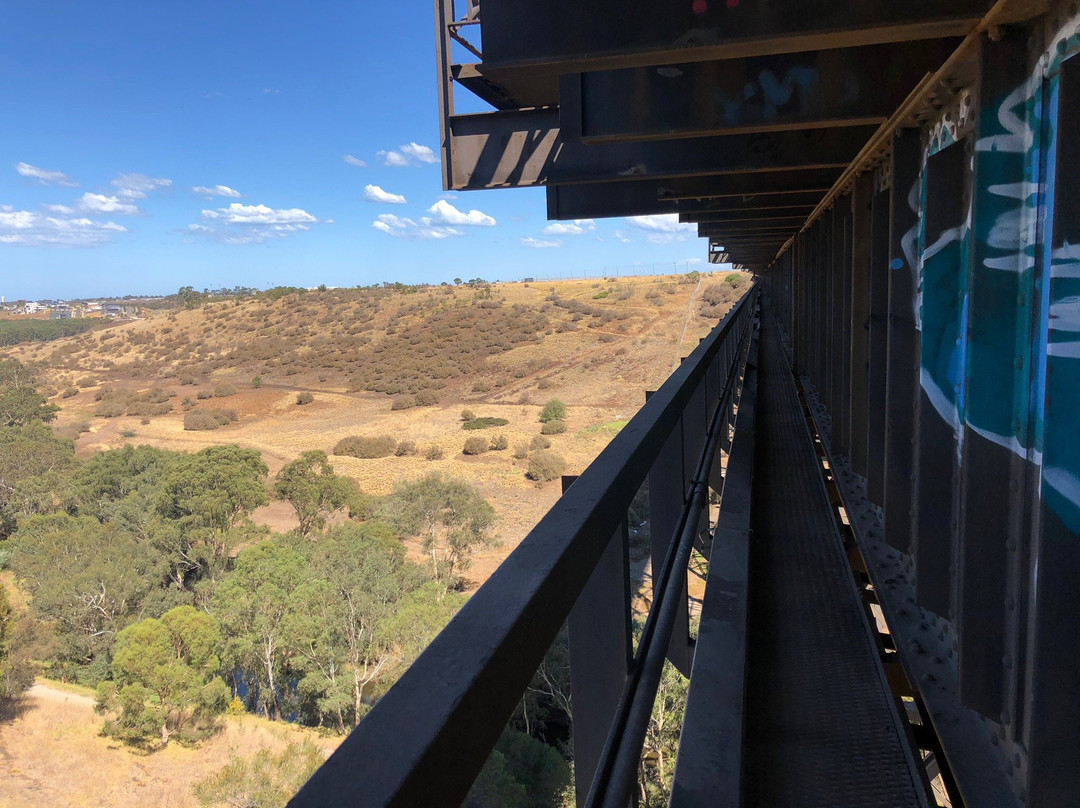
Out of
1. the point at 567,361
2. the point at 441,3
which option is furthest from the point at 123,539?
the point at 567,361

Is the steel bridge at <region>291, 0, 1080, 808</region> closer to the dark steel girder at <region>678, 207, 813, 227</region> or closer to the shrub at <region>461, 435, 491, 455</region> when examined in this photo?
the dark steel girder at <region>678, 207, 813, 227</region>

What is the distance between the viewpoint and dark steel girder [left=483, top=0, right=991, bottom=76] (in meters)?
2.88

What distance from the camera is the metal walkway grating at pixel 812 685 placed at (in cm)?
260

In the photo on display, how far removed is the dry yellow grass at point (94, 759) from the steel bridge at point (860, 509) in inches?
507

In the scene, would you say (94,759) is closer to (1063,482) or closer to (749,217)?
(749,217)

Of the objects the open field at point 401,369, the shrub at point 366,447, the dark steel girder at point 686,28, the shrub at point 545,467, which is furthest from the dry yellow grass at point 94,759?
the shrub at point 366,447

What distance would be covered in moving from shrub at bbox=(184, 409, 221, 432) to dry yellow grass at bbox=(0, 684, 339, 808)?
118 ft

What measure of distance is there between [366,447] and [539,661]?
40301mm

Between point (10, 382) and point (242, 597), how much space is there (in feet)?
185

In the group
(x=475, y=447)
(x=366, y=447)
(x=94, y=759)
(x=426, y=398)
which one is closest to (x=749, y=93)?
(x=94, y=759)

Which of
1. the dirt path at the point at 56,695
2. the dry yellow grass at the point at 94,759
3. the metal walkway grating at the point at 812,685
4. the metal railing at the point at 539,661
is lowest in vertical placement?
the dirt path at the point at 56,695

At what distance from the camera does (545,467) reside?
3356cm

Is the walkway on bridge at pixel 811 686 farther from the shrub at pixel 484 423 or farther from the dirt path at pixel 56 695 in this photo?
the shrub at pixel 484 423

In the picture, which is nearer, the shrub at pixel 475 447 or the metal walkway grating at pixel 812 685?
the metal walkway grating at pixel 812 685
